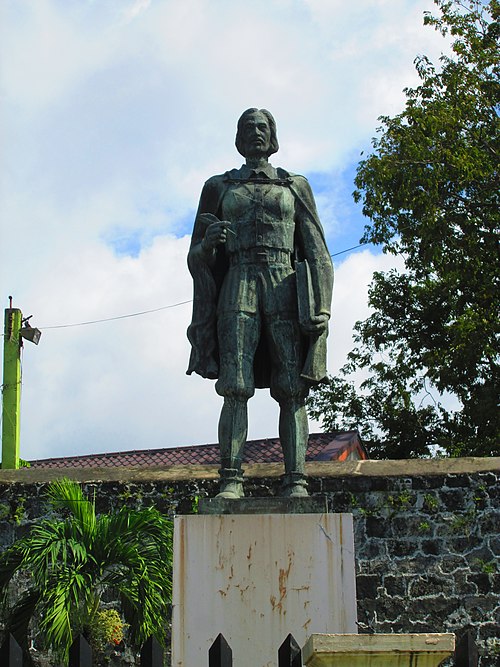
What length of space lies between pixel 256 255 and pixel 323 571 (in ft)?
6.39

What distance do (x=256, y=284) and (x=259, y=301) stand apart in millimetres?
105

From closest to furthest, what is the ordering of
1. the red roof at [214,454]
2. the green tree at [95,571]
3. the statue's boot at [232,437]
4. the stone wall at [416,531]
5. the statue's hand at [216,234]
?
the statue's boot at [232,437]
the statue's hand at [216,234]
the green tree at [95,571]
the stone wall at [416,531]
the red roof at [214,454]

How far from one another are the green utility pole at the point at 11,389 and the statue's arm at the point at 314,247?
34.3 feet

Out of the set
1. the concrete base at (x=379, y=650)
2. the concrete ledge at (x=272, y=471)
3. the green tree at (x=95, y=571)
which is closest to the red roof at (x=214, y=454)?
the concrete ledge at (x=272, y=471)

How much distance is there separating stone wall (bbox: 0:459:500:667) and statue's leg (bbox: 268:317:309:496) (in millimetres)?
4378

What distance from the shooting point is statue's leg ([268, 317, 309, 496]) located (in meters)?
6.97

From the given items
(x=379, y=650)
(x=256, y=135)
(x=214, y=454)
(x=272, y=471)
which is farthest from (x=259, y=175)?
(x=214, y=454)

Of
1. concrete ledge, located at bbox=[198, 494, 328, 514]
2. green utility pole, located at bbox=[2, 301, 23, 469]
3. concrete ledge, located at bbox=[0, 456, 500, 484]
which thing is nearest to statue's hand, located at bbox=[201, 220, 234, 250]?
concrete ledge, located at bbox=[198, 494, 328, 514]

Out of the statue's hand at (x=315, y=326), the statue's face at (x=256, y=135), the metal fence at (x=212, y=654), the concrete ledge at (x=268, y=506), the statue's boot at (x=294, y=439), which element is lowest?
the metal fence at (x=212, y=654)

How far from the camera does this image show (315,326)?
272 inches

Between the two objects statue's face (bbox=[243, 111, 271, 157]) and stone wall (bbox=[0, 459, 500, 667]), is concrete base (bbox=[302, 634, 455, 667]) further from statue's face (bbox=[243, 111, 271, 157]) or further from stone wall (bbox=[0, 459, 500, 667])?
stone wall (bbox=[0, 459, 500, 667])

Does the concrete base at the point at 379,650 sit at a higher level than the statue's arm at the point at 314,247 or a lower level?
lower

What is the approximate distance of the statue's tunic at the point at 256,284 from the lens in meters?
6.99

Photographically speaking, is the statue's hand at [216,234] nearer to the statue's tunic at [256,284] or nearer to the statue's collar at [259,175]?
the statue's tunic at [256,284]
